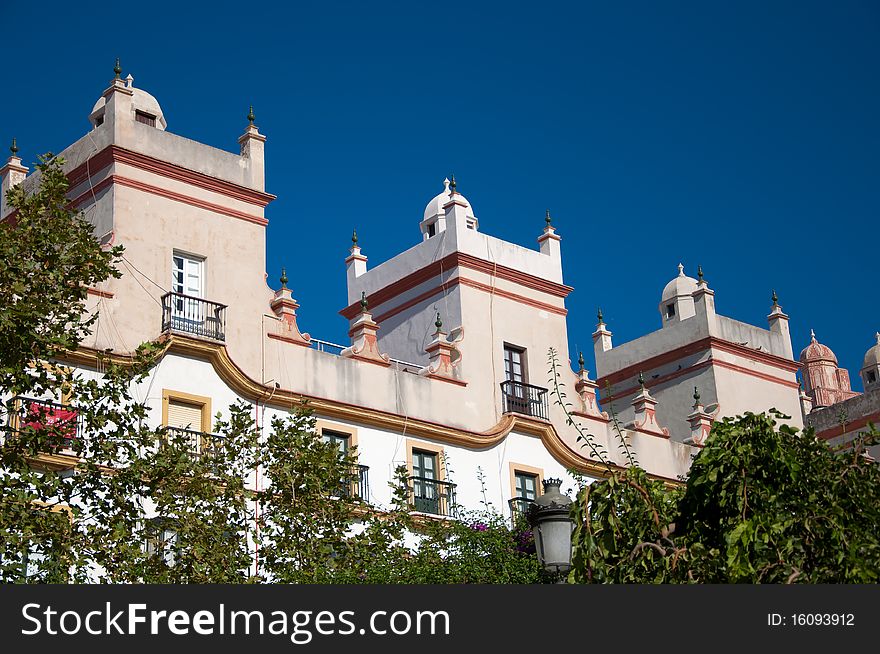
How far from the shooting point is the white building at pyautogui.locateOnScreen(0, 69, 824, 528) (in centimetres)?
2714

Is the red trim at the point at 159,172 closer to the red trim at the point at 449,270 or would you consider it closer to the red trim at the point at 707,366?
the red trim at the point at 449,270

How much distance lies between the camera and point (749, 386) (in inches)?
1531

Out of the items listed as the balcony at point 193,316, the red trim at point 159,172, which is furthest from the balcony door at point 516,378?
the balcony at point 193,316

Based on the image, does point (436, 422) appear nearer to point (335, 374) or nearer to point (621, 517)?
point (335, 374)

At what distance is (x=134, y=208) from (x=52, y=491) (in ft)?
33.3

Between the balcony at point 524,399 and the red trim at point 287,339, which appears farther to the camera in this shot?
the balcony at point 524,399

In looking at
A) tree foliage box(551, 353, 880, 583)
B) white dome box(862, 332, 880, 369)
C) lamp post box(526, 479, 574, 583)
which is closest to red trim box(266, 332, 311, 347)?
lamp post box(526, 479, 574, 583)

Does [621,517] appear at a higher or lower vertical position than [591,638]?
higher

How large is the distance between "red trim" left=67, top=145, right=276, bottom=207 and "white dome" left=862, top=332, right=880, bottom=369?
42529 mm

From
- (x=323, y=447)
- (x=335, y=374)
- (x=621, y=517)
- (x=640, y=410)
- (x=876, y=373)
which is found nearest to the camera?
(x=621, y=517)

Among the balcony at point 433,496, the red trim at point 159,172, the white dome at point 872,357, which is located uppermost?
the white dome at point 872,357

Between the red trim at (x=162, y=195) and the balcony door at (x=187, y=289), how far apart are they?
3.80ft

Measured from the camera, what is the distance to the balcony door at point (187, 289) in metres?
27.3

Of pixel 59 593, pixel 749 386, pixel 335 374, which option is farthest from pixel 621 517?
pixel 749 386
